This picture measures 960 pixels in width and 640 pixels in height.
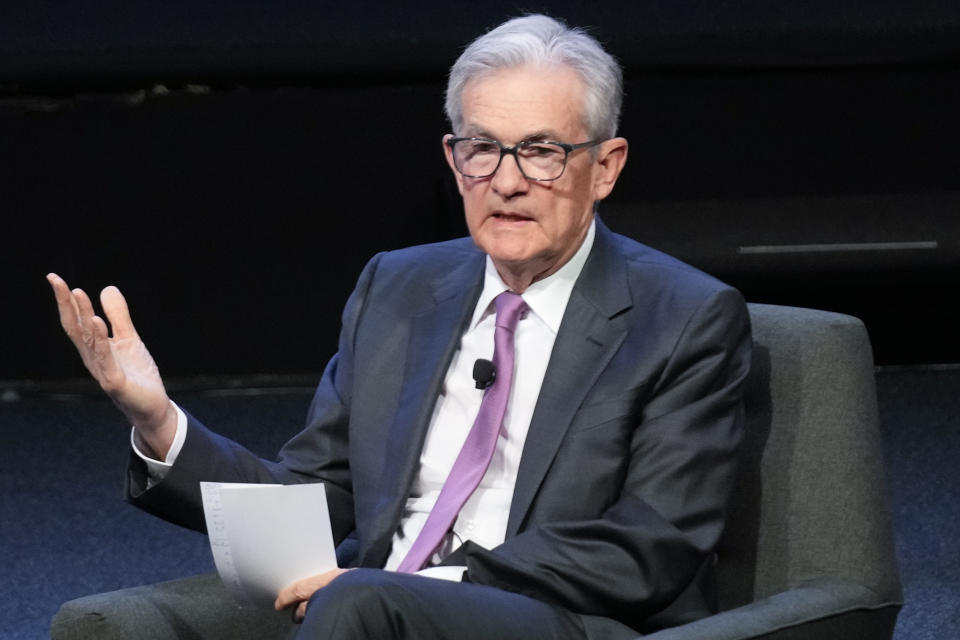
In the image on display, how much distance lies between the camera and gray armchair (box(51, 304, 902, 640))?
2.25 metres

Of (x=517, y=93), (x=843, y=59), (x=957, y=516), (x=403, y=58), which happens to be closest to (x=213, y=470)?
(x=517, y=93)

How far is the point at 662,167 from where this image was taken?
17.3 ft

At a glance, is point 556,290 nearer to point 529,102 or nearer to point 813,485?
point 529,102

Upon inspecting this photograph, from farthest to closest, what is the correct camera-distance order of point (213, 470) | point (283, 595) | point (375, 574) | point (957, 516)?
point (957, 516), point (213, 470), point (283, 595), point (375, 574)

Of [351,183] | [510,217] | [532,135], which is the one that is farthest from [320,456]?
[351,183]

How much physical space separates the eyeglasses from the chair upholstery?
0.42 m

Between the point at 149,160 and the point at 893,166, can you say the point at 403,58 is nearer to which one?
the point at 149,160

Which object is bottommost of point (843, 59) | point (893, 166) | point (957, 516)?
point (957, 516)

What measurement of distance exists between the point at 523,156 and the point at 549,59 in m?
0.13

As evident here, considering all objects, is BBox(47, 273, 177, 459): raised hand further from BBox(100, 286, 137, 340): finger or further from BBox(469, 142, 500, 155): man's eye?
BBox(469, 142, 500, 155): man's eye

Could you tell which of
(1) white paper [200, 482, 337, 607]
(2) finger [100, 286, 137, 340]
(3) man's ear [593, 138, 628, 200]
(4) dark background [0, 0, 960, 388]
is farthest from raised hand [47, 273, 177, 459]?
(4) dark background [0, 0, 960, 388]

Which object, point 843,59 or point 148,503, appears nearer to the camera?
point 148,503

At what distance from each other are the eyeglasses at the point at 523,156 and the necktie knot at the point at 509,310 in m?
0.19

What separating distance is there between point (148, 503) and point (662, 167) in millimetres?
3157
